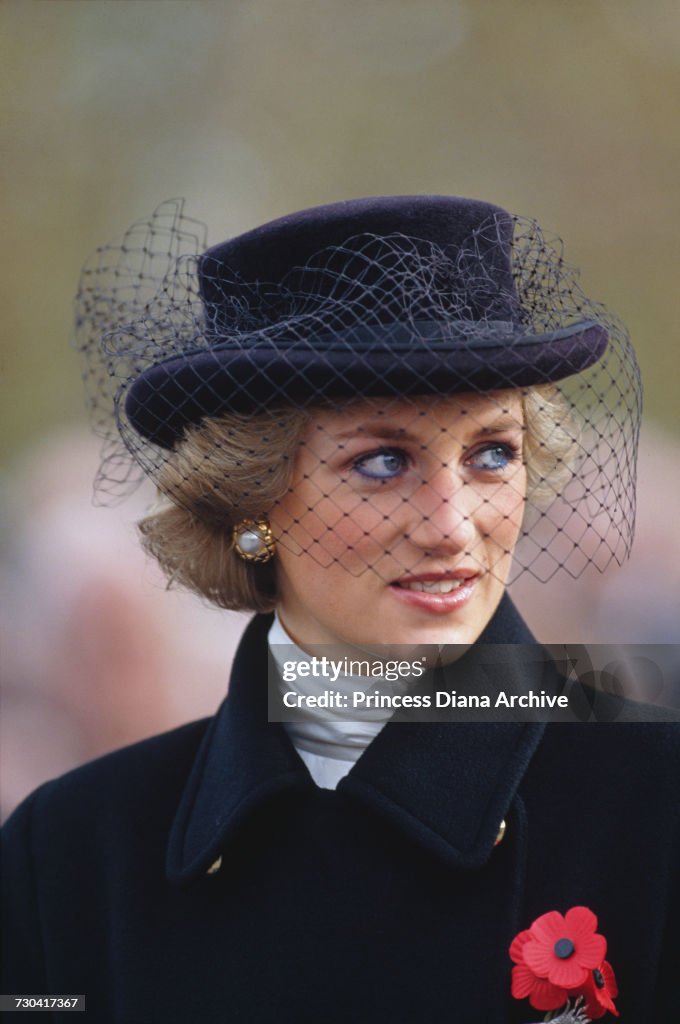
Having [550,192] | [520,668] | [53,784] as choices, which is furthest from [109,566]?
[550,192]

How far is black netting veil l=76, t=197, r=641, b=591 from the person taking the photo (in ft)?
5.37

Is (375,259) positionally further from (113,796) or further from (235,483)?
(113,796)

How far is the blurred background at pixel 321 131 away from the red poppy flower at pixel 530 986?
2459 mm

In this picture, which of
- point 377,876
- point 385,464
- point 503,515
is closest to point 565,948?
point 377,876

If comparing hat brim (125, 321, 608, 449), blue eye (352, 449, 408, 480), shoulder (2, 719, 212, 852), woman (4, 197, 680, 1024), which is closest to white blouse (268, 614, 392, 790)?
woman (4, 197, 680, 1024)

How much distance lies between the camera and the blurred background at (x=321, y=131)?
4.15 metres

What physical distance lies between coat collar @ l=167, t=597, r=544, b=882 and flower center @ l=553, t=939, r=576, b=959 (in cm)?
16

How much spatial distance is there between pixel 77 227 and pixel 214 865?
3297 mm

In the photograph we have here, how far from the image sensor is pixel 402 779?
1808 mm

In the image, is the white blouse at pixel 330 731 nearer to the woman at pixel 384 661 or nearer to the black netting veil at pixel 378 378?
the woman at pixel 384 661

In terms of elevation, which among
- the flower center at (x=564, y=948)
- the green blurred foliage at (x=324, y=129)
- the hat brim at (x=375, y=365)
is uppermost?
the green blurred foliage at (x=324, y=129)

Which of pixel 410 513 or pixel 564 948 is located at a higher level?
pixel 410 513

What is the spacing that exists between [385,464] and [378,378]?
153 mm

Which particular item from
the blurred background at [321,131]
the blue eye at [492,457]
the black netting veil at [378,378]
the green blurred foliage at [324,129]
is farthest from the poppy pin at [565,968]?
the green blurred foliage at [324,129]
